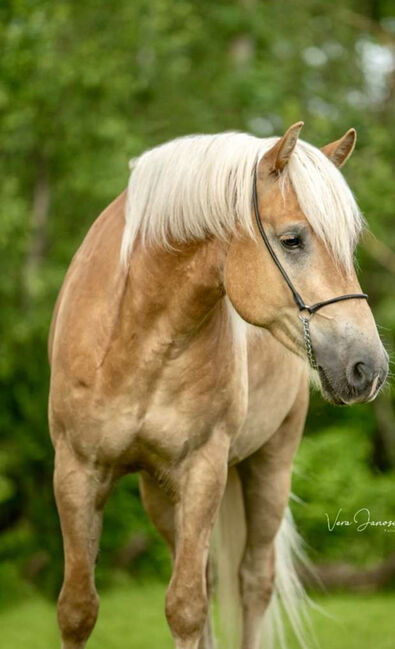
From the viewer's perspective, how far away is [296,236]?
11.4ft

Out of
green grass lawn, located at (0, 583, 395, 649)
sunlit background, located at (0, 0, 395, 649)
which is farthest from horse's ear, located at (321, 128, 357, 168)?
green grass lawn, located at (0, 583, 395, 649)

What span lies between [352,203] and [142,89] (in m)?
9.67

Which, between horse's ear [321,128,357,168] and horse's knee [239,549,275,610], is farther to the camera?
horse's knee [239,549,275,610]

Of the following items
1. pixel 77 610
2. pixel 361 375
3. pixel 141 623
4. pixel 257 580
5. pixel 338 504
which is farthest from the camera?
pixel 338 504

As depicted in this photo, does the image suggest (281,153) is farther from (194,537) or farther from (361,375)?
(194,537)

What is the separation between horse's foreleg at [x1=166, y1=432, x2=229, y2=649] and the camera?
3910 millimetres

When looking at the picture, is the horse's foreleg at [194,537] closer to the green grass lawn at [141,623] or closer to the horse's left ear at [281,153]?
the horse's left ear at [281,153]

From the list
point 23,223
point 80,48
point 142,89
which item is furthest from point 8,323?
point 142,89

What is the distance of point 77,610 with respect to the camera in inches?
159

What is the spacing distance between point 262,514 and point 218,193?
6.87 feet

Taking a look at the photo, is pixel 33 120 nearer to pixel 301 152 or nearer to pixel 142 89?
pixel 142 89

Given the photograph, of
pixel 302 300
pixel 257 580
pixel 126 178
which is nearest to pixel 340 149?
pixel 302 300

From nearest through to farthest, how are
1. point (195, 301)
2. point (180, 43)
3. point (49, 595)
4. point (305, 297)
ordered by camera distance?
point (305, 297) → point (195, 301) → point (49, 595) → point (180, 43)

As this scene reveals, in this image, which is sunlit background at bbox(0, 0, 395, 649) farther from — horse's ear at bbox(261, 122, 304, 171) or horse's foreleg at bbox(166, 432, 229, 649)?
horse's ear at bbox(261, 122, 304, 171)
